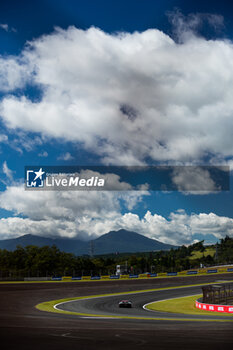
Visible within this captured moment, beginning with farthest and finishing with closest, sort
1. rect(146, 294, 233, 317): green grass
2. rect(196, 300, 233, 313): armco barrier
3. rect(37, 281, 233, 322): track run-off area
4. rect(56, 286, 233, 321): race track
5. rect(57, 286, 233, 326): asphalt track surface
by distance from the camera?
1. rect(146, 294, 233, 317): green grass
2. rect(196, 300, 233, 313): armco barrier
3. rect(56, 286, 233, 321): race track
4. rect(57, 286, 233, 326): asphalt track surface
5. rect(37, 281, 233, 322): track run-off area

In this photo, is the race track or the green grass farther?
the green grass

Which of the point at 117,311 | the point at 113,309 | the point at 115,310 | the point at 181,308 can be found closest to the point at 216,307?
the point at 181,308

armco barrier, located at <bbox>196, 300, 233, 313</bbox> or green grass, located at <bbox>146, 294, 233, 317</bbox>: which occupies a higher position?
armco barrier, located at <bbox>196, 300, 233, 313</bbox>

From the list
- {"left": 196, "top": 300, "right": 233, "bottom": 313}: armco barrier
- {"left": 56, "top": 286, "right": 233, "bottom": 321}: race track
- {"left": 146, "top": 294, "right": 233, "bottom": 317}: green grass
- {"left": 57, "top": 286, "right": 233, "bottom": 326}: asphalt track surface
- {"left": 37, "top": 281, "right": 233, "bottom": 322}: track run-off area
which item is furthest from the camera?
{"left": 146, "top": 294, "right": 233, "bottom": 317}: green grass

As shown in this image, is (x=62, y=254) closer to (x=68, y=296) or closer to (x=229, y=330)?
(x=68, y=296)

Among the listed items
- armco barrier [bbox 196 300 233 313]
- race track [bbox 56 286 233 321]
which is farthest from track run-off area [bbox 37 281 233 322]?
armco barrier [bbox 196 300 233 313]

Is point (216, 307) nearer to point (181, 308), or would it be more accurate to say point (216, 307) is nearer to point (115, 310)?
point (181, 308)

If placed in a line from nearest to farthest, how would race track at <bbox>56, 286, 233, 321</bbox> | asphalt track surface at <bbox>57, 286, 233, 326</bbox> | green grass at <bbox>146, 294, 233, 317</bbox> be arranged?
asphalt track surface at <bbox>57, 286, 233, 326</bbox>, race track at <bbox>56, 286, 233, 321</bbox>, green grass at <bbox>146, 294, 233, 317</bbox>

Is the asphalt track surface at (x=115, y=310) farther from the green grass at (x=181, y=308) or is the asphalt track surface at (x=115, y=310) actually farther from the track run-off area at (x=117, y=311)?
the green grass at (x=181, y=308)

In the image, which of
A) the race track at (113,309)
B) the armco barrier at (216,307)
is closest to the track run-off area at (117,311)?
the race track at (113,309)

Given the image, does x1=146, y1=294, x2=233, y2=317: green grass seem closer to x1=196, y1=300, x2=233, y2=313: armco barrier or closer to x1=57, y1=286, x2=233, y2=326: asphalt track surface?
x1=196, y1=300, x2=233, y2=313: armco barrier

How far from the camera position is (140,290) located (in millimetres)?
64812

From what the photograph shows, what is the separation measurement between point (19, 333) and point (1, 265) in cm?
13311

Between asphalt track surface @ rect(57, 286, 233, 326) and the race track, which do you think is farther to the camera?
the race track
